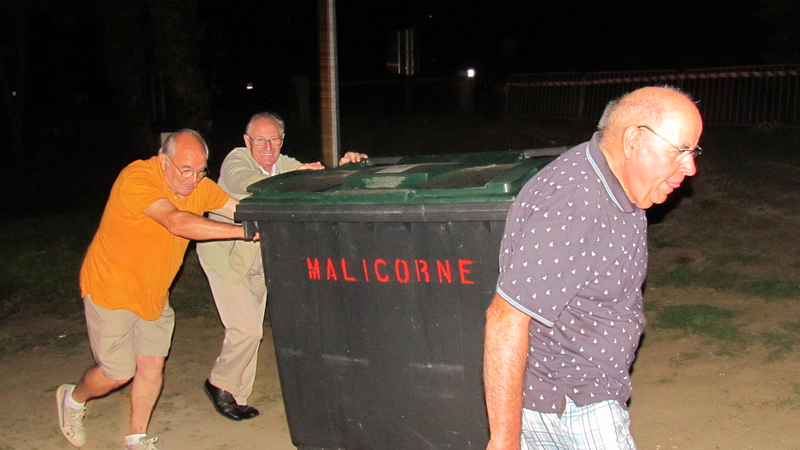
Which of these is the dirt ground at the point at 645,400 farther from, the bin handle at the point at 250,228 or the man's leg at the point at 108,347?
the bin handle at the point at 250,228

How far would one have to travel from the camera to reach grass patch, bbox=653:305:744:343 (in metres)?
5.20

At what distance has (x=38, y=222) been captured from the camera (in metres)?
10.5

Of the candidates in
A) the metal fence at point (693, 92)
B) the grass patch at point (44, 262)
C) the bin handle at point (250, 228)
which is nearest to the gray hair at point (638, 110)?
the bin handle at point (250, 228)

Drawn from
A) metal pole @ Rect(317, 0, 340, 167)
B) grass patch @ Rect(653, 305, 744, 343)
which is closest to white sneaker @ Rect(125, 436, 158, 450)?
metal pole @ Rect(317, 0, 340, 167)

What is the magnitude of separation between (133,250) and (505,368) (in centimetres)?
234

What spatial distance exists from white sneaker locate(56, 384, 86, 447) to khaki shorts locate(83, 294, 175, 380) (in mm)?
444

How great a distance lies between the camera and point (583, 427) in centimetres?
213

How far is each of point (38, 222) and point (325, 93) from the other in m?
6.32

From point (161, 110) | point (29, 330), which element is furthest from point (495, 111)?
point (29, 330)

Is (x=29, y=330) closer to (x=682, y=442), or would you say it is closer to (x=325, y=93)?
(x=325, y=93)

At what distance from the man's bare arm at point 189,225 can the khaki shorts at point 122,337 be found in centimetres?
52

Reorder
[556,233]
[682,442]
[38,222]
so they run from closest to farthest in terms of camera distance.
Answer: [556,233] → [682,442] → [38,222]

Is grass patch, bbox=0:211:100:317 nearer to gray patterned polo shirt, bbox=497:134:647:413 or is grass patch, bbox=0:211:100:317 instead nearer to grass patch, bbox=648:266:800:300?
grass patch, bbox=648:266:800:300

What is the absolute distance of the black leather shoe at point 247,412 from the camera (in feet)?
14.7
